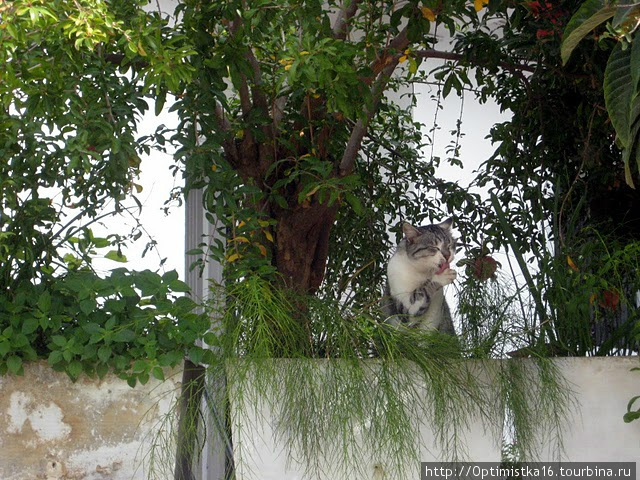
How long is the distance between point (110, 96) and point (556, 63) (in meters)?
1.22

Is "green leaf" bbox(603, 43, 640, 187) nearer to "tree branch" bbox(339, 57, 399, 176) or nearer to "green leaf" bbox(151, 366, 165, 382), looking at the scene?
"tree branch" bbox(339, 57, 399, 176)

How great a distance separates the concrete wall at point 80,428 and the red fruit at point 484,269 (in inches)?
36.7

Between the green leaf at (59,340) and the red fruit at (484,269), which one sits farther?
the red fruit at (484,269)

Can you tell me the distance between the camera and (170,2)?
3516 millimetres

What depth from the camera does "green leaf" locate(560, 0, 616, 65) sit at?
1.54 metres

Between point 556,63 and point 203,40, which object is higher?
point 556,63

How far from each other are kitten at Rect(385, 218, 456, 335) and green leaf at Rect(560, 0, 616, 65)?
25.3 inches

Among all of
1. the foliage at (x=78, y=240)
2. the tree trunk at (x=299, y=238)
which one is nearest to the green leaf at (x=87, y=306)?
the foliage at (x=78, y=240)

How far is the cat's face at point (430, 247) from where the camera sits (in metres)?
2.06

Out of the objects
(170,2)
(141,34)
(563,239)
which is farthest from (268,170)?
(170,2)

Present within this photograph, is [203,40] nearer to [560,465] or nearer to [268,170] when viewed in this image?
[268,170]

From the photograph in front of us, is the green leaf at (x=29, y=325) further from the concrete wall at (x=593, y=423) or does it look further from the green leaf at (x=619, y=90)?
the green leaf at (x=619, y=90)

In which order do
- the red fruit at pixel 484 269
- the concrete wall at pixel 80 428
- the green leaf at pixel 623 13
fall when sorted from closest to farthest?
the green leaf at pixel 623 13 < the concrete wall at pixel 80 428 < the red fruit at pixel 484 269

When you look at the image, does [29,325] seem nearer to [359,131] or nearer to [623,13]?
[359,131]
